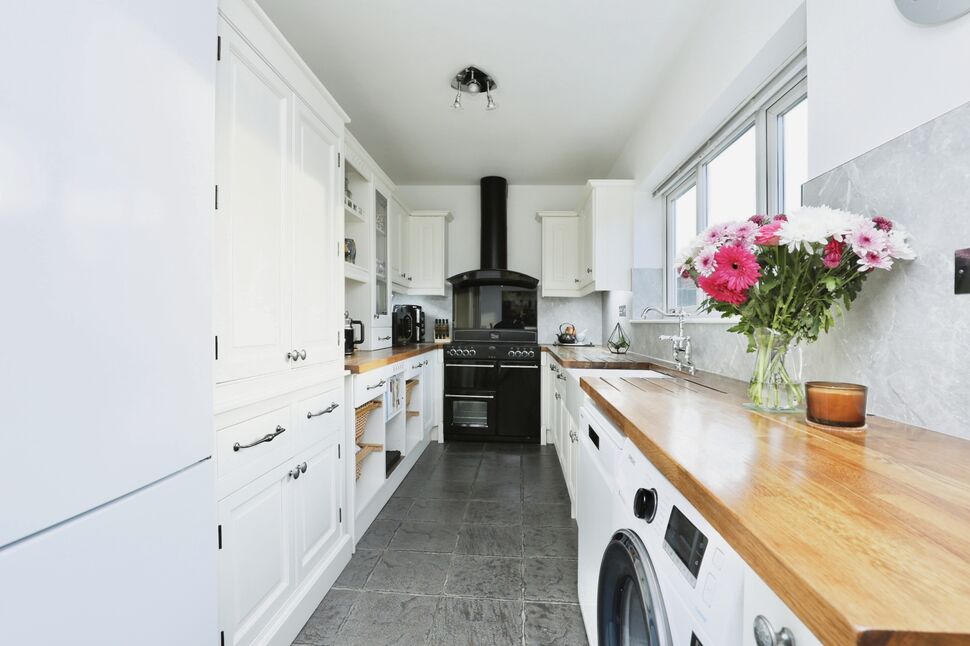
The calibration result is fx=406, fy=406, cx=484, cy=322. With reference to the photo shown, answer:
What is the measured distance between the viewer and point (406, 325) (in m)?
3.73

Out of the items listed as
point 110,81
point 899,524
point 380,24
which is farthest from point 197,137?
point 380,24

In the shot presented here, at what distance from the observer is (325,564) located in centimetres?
166

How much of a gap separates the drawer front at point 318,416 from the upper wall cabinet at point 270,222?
11 centimetres

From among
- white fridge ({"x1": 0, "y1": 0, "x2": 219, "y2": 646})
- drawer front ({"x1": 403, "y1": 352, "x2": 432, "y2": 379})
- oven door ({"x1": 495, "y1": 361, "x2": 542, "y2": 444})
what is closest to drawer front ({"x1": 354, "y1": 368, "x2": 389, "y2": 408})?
drawer front ({"x1": 403, "y1": 352, "x2": 432, "y2": 379})

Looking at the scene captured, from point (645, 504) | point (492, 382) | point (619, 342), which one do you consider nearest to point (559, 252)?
point (619, 342)

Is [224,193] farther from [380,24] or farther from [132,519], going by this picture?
[380,24]

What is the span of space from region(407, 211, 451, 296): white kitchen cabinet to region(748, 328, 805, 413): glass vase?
325 cm

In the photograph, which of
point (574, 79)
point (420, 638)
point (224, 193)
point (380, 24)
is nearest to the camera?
point (224, 193)

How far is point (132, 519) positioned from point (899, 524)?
111 centimetres

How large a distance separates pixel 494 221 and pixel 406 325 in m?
1.42

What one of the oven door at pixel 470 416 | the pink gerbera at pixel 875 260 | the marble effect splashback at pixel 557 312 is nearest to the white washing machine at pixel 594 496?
the pink gerbera at pixel 875 260

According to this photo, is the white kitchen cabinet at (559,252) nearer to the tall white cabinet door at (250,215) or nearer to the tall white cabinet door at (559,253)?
the tall white cabinet door at (559,253)

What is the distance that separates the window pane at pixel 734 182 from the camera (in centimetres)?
202

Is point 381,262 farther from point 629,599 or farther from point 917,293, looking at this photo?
point 917,293
